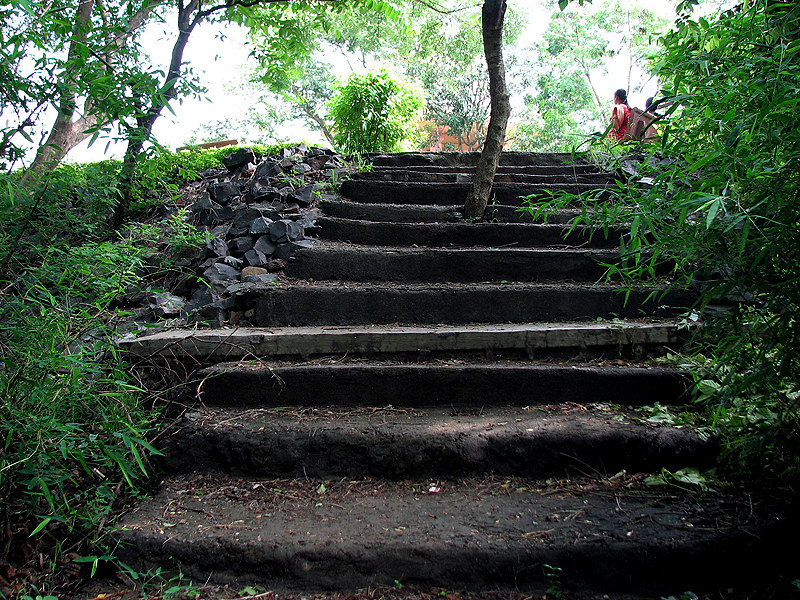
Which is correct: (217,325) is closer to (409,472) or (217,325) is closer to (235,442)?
(235,442)

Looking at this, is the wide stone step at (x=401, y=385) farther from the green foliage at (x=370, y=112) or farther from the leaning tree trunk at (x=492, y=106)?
the green foliage at (x=370, y=112)

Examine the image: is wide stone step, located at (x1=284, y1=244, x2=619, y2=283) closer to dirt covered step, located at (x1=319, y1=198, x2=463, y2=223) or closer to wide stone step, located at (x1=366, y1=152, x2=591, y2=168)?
dirt covered step, located at (x1=319, y1=198, x2=463, y2=223)

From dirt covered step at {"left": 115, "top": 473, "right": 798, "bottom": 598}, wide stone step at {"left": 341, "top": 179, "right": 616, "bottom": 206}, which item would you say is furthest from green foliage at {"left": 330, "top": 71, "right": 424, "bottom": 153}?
dirt covered step at {"left": 115, "top": 473, "right": 798, "bottom": 598}

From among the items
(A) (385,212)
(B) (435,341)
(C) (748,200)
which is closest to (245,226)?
(A) (385,212)

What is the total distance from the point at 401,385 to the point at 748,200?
4.79ft

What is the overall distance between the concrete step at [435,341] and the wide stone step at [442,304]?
0.96ft

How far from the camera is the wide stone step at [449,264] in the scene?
302cm

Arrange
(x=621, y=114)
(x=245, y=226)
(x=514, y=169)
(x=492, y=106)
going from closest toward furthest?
(x=245, y=226), (x=492, y=106), (x=514, y=169), (x=621, y=114)

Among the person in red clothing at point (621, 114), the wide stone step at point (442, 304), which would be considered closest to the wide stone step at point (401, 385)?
the wide stone step at point (442, 304)

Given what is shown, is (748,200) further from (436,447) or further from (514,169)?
(514,169)

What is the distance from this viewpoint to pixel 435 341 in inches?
94.4

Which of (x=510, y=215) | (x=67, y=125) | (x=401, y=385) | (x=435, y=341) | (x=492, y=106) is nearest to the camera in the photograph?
(x=401, y=385)

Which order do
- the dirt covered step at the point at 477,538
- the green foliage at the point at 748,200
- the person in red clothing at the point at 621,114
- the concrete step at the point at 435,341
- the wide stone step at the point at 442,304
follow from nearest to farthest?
the green foliage at the point at 748,200
the dirt covered step at the point at 477,538
the concrete step at the point at 435,341
the wide stone step at the point at 442,304
the person in red clothing at the point at 621,114

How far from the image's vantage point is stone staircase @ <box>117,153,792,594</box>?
1504mm
